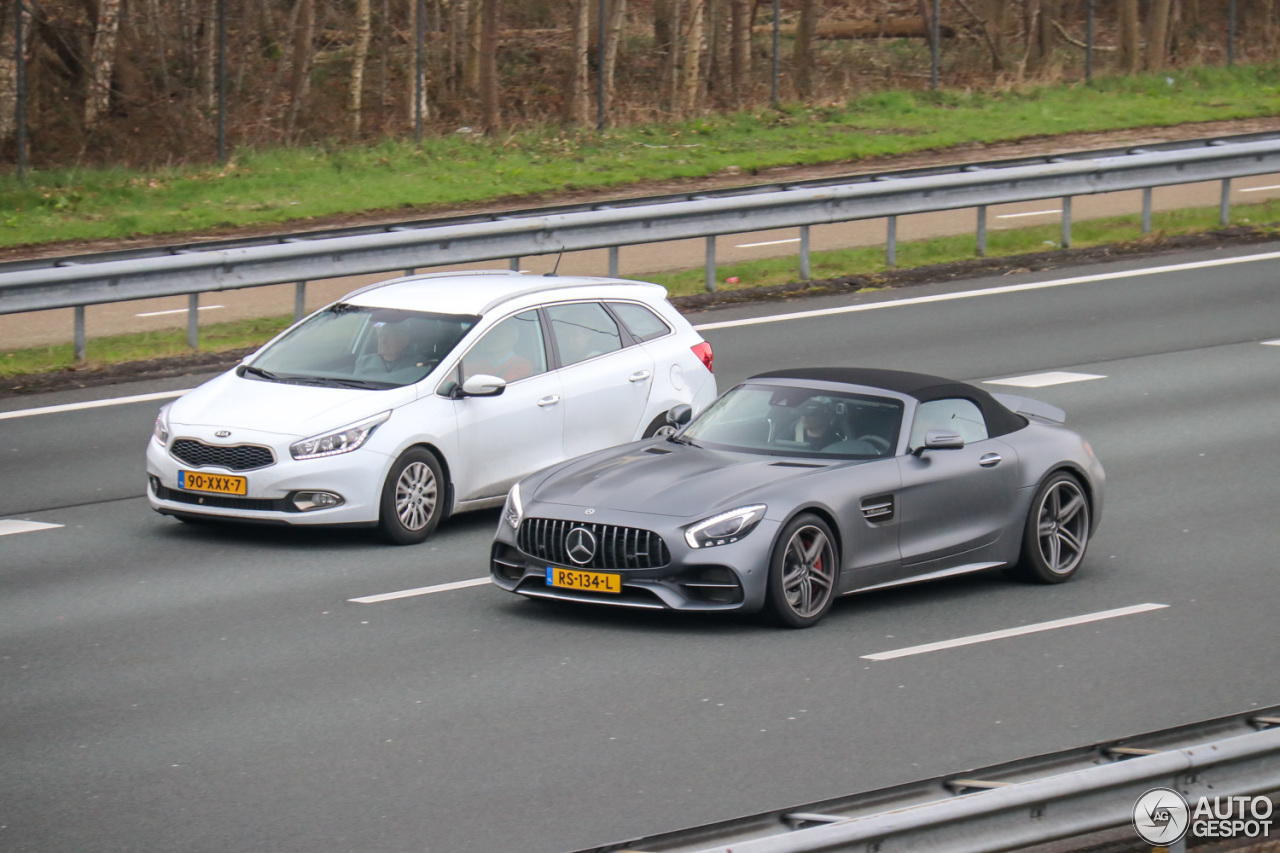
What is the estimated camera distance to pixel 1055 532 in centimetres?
1154

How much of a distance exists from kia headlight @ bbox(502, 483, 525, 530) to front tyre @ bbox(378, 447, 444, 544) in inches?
53.7

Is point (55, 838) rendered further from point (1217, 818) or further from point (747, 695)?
point (1217, 818)

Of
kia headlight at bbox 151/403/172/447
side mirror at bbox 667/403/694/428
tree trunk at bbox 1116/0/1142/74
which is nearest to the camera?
side mirror at bbox 667/403/694/428

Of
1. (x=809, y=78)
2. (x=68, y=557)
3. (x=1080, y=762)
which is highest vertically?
(x=809, y=78)

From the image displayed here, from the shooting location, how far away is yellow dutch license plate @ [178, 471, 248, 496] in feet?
39.3

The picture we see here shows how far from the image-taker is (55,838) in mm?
7039

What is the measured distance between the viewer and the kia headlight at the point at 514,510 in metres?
10.7

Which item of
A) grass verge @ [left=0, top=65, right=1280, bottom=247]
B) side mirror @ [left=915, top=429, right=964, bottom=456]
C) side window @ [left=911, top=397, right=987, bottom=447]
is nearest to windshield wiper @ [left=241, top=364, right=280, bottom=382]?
side window @ [left=911, top=397, right=987, bottom=447]

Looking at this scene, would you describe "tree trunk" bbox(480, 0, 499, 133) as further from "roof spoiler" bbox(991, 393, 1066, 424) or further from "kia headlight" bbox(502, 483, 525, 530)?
"kia headlight" bbox(502, 483, 525, 530)

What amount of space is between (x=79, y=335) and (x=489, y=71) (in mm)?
16307

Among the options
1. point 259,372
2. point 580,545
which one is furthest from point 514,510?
point 259,372

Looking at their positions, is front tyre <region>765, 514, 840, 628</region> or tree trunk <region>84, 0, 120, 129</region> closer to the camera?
front tyre <region>765, 514, 840, 628</region>

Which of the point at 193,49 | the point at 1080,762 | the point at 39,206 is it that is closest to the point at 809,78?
the point at 193,49

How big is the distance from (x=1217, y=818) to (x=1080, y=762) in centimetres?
48
